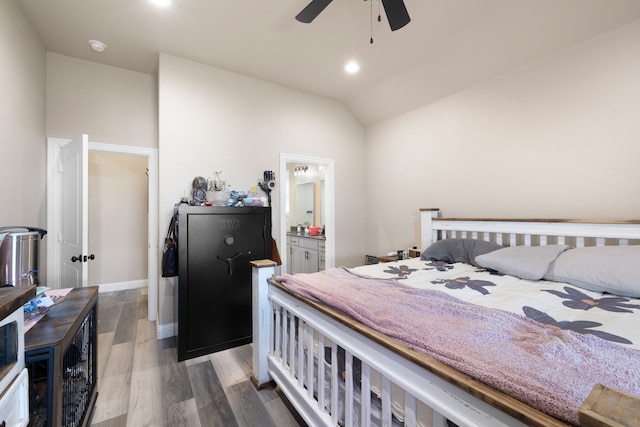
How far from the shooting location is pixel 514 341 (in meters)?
0.84

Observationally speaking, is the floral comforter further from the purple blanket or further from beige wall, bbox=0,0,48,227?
beige wall, bbox=0,0,48,227

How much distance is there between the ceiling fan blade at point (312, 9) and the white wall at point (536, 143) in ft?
6.16

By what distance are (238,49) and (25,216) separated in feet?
7.70

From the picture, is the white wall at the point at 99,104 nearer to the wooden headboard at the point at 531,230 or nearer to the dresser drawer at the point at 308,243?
the dresser drawer at the point at 308,243

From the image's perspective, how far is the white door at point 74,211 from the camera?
228 centimetres

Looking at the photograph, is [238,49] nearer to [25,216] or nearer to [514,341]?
[25,216]

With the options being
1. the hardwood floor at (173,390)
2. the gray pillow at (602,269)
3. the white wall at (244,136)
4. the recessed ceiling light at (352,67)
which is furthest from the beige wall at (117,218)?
the gray pillow at (602,269)

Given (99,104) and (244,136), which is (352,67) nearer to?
(244,136)

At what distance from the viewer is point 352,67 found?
3.01 metres

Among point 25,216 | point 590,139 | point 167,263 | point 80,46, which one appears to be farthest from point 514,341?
point 80,46

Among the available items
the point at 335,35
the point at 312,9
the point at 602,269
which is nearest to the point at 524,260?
the point at 602,269

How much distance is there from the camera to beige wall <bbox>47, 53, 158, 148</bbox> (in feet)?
8.95

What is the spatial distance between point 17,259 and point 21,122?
1.38 metres

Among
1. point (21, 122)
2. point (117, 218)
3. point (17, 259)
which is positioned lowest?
point (17, 259)
